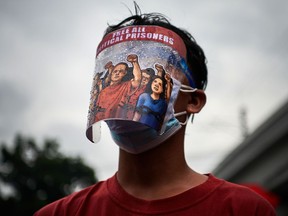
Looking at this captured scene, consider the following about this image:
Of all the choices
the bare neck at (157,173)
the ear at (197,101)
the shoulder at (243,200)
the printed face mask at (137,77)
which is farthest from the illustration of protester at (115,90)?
the shoulder at (243,200)

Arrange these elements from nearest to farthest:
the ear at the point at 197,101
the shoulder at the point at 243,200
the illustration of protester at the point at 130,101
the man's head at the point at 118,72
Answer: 1. the shoulder at the point at 243,200
2. the illustration of protester at the point at 130,101
3. the man's head at the point at 118,72
4. the ear at the point at 197,101

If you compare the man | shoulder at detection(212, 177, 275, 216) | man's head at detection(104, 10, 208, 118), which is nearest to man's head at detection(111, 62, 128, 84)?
A: the man

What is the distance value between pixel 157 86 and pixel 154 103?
→ 3.2 inches

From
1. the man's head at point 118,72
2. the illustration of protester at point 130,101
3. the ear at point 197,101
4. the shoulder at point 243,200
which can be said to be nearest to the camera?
the shoulder at point 243,200

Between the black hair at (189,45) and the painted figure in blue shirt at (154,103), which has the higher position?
the black hair at (189,45)

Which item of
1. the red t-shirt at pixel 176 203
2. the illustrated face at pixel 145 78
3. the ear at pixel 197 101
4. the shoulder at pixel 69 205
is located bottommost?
the shoulder at pixel 69 205

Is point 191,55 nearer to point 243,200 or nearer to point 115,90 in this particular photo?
point 115,90

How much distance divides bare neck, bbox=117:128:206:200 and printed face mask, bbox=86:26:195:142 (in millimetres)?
133

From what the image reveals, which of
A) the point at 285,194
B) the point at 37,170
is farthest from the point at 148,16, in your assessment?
the point at 37,170

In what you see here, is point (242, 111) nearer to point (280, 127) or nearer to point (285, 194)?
point (285, 194)

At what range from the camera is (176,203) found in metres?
2.22

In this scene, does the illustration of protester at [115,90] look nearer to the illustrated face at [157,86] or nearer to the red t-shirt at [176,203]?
the illustrated face at [157,86]

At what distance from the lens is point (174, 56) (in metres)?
2.54

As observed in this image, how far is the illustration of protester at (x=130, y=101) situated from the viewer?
2266mm
